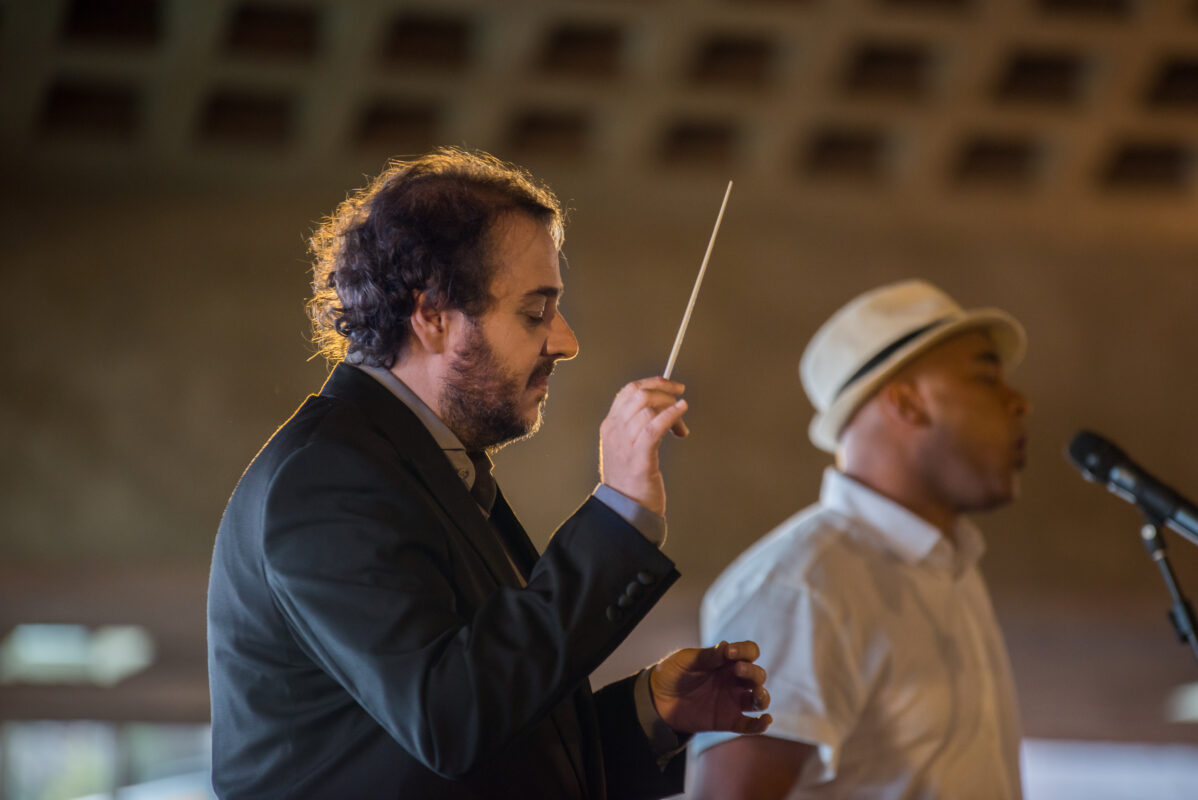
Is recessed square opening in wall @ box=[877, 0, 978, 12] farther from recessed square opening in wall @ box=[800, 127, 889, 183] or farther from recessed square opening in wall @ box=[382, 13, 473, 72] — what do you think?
recessed square opening in wall @ box=[382, 13, 473, 72]

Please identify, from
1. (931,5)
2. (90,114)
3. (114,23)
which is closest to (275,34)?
(114,23)

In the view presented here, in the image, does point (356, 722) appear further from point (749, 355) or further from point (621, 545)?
point (749, 355)

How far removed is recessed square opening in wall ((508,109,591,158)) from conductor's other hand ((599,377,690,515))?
18.0 feet

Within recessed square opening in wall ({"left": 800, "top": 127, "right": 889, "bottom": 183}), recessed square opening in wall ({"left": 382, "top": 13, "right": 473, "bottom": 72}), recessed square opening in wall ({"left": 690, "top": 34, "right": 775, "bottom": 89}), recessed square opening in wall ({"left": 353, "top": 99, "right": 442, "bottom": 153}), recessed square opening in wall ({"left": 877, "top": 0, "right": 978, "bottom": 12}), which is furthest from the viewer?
recessed square opening in wall ({"left": 800, "top": 127, "right": 889, "bottom": 183})

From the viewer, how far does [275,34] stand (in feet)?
20.3

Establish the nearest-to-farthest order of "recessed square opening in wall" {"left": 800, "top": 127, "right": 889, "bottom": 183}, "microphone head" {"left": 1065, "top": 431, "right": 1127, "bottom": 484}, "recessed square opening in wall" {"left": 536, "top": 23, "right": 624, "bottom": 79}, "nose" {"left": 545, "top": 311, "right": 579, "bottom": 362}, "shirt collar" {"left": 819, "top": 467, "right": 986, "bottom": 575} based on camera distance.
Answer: "nose" {"left": 545, "top": 311, "right": 579, "bottom": 362}, "microphone head" {"left": 1065, "top": 431, "right": 1127, "bottom": 484}, "shirt collar" {"left": 819, "top": 467, "right": 986, "bottom": 575}, "recessed square opening in wall" {"left": 536, "top": 23, "right": 624, "bottom": 79}, "recessed square opening in wall" {"left": 800, "top": 127, "right": 889, "bottom": 183}

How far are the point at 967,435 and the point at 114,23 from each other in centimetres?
515

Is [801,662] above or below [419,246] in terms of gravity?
below

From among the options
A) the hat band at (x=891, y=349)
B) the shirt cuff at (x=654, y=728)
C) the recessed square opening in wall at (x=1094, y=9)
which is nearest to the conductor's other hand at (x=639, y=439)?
the shirt cuff at (x=654, y=728)

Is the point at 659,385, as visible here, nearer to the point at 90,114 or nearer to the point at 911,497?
the point at 911,497

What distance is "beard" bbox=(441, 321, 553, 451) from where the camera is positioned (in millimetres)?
1593

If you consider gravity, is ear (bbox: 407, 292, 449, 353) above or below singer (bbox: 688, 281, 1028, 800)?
above

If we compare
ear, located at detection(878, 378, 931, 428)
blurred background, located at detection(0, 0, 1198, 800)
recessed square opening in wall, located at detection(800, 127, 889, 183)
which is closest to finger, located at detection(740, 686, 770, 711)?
ear, located at detection(878, 378, 931, 428)

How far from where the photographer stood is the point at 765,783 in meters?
2.13
